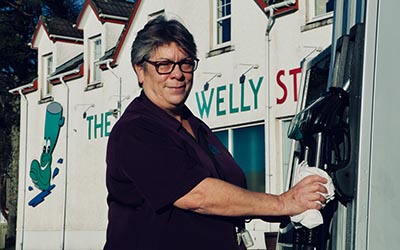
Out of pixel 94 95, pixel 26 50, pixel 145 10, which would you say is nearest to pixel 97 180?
pixel 94 95

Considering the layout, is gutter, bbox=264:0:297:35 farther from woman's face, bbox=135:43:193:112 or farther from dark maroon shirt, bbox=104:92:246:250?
dark maroon shirt, bbox=104:92:246:250

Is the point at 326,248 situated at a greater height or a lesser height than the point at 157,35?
lesser

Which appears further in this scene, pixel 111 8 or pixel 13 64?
pixel 13 64

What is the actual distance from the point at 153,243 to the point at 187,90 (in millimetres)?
614

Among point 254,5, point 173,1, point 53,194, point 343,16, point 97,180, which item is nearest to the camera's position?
point 343,16

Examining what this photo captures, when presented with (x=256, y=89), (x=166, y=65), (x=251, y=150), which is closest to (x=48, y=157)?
(x=251, y=150)

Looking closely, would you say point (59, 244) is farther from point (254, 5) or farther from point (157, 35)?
point (157, 35)

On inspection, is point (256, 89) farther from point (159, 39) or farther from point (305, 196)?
point (305, 196)

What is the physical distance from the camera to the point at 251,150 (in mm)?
15344

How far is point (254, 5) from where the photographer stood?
1546 cm

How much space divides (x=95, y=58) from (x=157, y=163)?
65.0 ft

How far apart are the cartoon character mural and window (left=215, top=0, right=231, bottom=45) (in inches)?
313

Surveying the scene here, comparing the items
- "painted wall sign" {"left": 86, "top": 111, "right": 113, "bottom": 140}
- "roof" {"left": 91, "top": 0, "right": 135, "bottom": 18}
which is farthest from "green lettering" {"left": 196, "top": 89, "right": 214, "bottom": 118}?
"roof" {"left": 91, "top": 0, "right": 135, "bottom": 18}

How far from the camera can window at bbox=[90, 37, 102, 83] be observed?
2200cm
